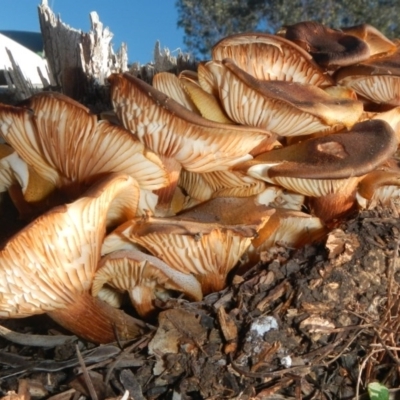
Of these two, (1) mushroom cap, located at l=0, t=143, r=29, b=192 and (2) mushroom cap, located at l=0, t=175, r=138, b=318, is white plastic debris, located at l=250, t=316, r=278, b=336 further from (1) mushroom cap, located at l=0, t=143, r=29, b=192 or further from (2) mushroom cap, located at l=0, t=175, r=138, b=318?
(1) mushroom cap, located at l=0, t=143, r=29, b=192

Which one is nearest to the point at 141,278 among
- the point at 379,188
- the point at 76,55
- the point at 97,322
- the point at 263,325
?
the point at 97,322

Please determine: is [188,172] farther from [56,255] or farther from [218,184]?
[56,255]

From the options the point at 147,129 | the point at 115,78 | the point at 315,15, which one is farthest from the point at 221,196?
the point at 315,15

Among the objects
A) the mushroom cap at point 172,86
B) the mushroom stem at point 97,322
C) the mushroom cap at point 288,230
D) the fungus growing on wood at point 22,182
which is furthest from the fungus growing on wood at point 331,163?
the fungus growing on wood at point 22,182

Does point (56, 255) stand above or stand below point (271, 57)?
below

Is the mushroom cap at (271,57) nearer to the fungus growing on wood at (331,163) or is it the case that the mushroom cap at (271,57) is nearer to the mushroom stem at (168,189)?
the fungus growing on wood at (331,163)
